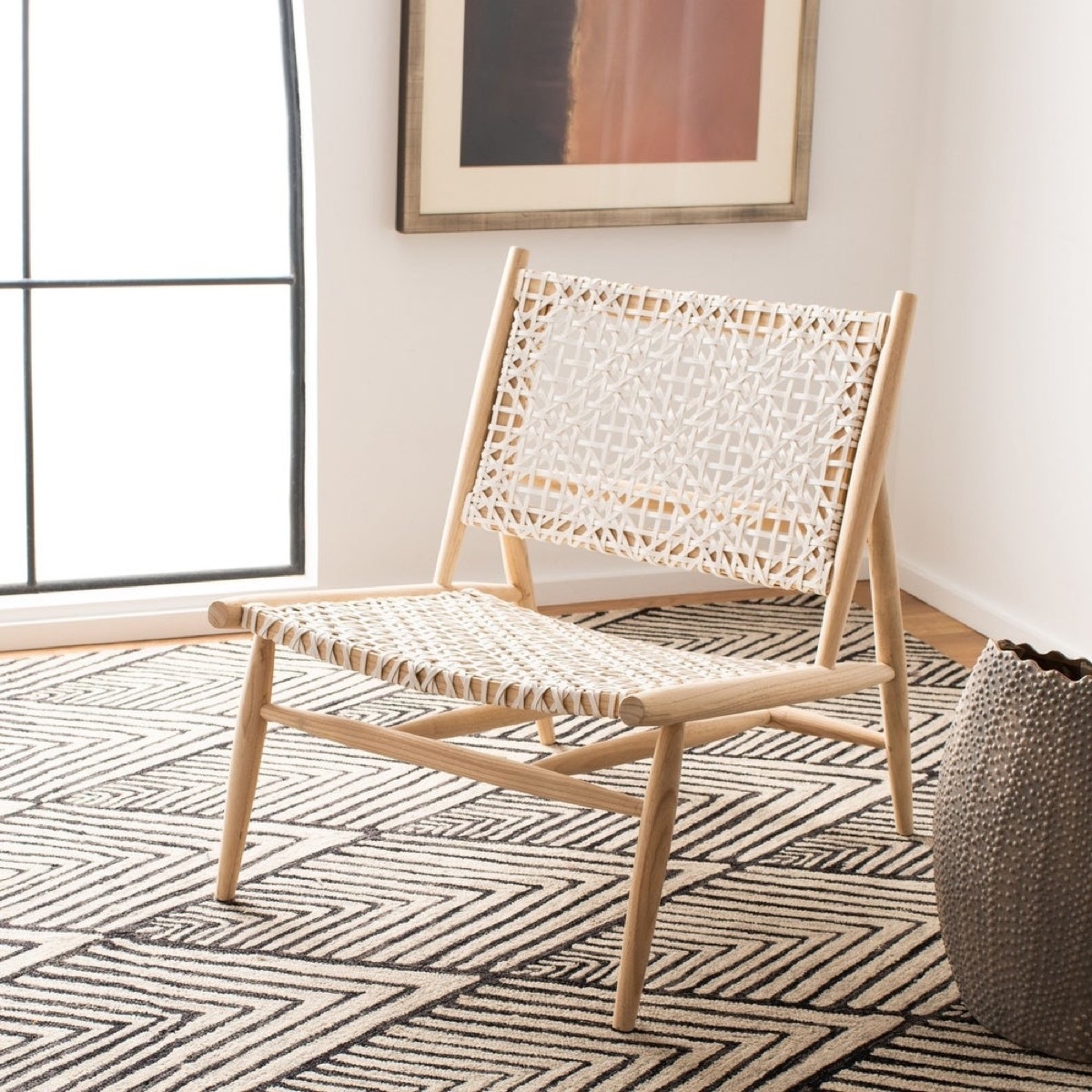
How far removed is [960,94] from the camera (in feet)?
12.0

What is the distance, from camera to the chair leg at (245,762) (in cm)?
224

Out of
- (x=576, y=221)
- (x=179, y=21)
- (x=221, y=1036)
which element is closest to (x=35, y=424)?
(x=179, y=21)

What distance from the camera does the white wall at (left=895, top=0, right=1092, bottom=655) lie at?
10.8 ft

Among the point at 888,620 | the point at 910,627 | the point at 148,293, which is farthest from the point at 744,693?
the point at 148,293

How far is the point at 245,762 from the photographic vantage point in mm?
2266

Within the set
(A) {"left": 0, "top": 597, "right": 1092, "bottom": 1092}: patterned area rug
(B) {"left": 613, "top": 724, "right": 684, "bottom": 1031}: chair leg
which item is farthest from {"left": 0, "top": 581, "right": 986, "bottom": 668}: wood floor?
(B) {"left": 613, "top": 724, "right": 684, "bottom": 1031}: chair leg

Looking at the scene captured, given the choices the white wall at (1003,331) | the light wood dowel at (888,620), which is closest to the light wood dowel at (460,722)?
the light wood dowel at (888,620)

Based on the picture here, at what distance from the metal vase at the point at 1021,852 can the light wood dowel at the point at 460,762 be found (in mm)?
387

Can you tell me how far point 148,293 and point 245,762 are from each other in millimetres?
1581

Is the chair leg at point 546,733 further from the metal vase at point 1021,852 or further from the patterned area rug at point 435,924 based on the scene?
the metal vase at point 1021,852

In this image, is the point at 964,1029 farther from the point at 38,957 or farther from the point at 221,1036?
the point at 38,957

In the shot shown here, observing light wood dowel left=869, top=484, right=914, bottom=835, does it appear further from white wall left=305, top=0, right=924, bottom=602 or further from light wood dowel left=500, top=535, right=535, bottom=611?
white wall left=305, top=0, right=924, bottom=602

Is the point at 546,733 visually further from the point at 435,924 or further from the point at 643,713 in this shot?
the point at 643,713

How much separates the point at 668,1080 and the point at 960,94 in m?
2.43
